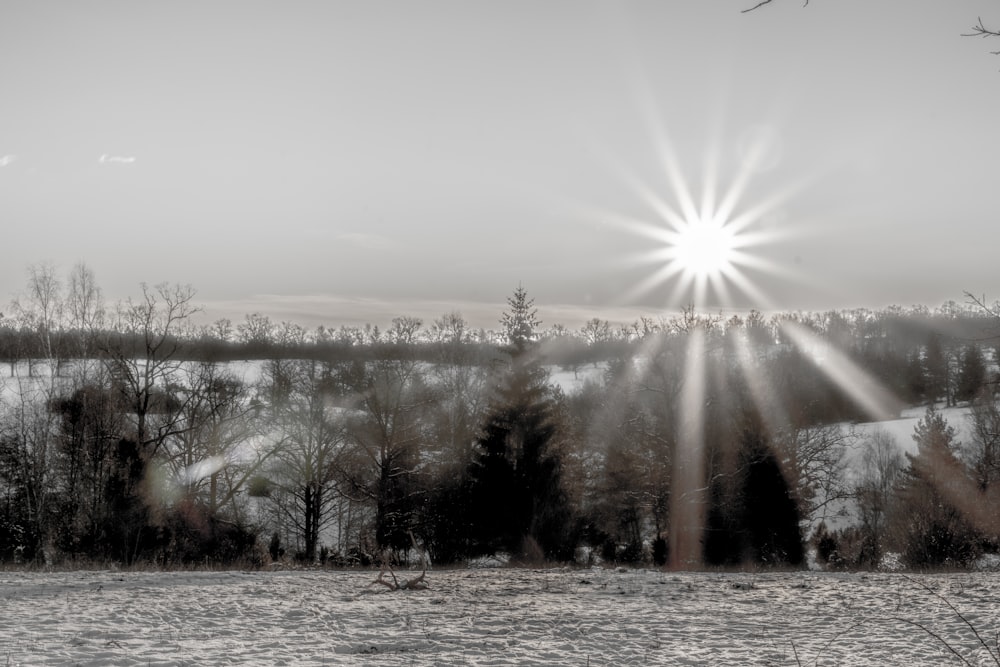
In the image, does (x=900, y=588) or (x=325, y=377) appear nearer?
(x=900, y=588)

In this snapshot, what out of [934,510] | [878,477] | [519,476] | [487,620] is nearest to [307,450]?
[519,476]

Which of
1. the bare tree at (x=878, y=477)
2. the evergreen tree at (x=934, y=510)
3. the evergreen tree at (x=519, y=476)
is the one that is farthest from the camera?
the bare tree at (x=878, y=477)

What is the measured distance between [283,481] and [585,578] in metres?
39.4

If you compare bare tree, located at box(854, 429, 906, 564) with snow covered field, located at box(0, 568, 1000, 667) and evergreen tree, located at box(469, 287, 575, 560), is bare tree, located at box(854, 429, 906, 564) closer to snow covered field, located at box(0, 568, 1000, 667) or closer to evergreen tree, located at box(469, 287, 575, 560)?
evergreen tree, located at box(469, 287, 575, 560)

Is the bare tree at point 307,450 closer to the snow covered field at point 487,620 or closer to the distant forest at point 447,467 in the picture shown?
the distant forest at point 447,467

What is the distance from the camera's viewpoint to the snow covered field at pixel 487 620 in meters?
10.6

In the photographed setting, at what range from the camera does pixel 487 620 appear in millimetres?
13062

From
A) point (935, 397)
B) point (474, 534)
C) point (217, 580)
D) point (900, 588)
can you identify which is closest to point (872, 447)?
point (935, 397)

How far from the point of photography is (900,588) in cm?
1680

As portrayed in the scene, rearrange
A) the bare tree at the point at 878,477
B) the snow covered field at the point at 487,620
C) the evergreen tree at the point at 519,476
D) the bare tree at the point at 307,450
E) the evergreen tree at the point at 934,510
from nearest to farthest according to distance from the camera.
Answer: the snow covered field at the point at 487,620, the evergreen tree at the point at 934,510, the evergreen tree at the point at 519,476, the bare tree at the point at 307,450, the bare tree at the point at 878,477

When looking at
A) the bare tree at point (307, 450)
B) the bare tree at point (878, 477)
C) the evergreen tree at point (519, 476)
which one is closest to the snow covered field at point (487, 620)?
the evergreen tree at point (519, 476)

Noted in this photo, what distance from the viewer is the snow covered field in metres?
10.6

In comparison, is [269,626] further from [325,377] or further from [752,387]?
[325,377]

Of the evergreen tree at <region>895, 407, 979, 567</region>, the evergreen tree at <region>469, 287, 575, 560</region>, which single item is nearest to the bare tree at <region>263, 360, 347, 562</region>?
the evergreen tree at <region>469, 287, 575, 560</region>
